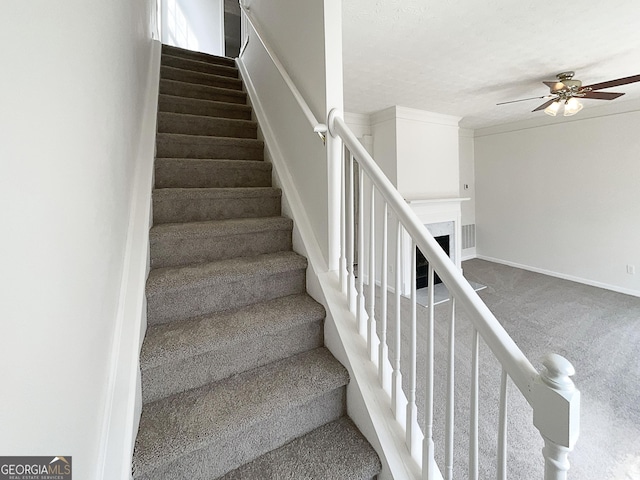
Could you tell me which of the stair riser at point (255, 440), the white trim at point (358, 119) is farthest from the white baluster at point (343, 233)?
the white trim at point (358, 119)

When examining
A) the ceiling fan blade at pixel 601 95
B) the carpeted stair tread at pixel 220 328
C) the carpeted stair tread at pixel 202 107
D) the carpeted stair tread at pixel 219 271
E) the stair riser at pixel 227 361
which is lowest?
the stair riser at pixel 227 361

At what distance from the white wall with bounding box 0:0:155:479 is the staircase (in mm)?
255

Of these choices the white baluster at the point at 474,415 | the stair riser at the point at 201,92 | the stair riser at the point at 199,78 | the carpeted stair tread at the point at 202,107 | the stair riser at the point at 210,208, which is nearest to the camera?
the white baluster at the point at 474,415

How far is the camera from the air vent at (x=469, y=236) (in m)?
5.88

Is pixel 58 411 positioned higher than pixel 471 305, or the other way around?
pixel 471 305

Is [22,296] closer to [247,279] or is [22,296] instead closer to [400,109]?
[247,279]

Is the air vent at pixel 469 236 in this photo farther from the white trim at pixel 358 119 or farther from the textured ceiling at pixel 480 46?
the white trim at pixel 358 119

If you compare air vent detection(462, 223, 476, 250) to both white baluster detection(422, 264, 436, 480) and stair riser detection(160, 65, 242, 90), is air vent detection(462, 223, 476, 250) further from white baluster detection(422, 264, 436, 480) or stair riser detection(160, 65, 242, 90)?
white baluster detection(422, 264, 436, 480)

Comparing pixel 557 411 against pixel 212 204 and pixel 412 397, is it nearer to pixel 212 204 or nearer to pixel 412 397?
pixel 412 397

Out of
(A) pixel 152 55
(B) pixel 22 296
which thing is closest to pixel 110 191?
(B) pixel 22 296

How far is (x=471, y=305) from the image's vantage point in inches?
31.2

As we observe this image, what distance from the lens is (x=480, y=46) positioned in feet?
7.70

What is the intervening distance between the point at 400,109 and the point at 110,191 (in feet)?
12.9

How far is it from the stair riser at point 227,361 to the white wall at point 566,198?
5.08 metres
